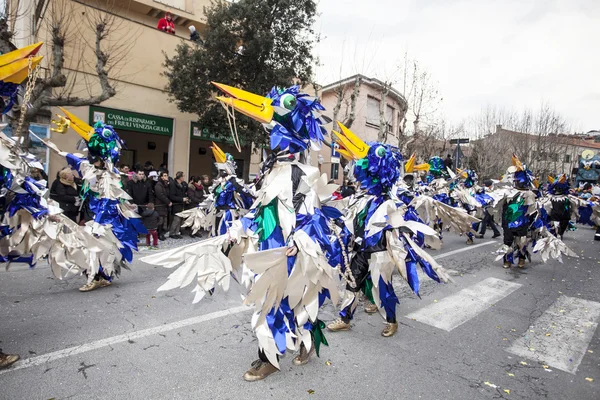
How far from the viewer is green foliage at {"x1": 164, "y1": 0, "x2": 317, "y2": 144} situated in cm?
1235

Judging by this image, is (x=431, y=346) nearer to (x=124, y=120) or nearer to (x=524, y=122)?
(x=124, y=120)

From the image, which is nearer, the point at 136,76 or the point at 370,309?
the point at 370,309

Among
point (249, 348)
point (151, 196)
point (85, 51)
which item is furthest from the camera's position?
point (85, 51)

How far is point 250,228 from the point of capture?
118 inches

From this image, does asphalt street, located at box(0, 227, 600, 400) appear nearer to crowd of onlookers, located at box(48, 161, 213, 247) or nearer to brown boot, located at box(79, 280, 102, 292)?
brown boot, located at box(79, 280, 102, 292)

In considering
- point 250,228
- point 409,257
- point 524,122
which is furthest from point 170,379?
point 524,122

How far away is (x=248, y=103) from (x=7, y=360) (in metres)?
2.65

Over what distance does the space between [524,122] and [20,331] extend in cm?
2872

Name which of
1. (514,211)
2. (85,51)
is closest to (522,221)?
(514,211)

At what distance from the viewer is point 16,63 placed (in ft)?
8.99

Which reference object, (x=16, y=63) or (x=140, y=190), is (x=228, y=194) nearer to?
(x=16, y=63)

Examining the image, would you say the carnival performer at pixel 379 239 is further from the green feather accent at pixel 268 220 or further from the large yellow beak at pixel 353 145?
the green feather accent at pixel 268 220

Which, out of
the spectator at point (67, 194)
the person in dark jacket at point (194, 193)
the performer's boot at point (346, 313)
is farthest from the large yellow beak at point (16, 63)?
the person in dark jacket at point (194, 193)

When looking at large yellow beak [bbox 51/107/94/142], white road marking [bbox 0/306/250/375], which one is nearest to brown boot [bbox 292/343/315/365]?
white road marking [bbox 0/306/250/375]
